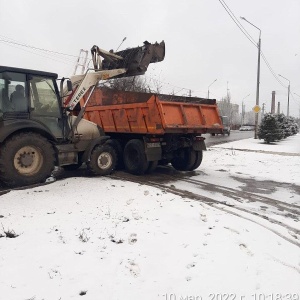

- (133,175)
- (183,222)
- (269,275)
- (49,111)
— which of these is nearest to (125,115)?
(133,175)

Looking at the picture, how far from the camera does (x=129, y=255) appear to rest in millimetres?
3818

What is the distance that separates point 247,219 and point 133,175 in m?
4.56

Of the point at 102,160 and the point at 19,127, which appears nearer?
the point at 19,127

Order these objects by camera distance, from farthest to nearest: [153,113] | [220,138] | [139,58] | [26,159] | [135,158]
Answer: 1. [220,138]
2. [135,158]
3. [139,58]
4. [153,113]
5. [26,159]

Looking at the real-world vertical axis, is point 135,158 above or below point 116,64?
below

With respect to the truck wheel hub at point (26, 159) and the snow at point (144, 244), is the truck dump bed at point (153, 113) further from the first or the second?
the truck wheel hub at point (26, 159)

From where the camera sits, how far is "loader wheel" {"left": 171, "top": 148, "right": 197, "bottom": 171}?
33.9 feet

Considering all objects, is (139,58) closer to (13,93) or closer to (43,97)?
(43,97)

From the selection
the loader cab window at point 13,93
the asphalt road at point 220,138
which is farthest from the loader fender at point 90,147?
the asphalt road at point 220,138

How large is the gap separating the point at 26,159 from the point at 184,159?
524 cm

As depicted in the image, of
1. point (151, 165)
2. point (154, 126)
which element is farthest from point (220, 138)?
point (154, 126)

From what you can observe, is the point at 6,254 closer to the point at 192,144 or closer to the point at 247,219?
the point at 247,219

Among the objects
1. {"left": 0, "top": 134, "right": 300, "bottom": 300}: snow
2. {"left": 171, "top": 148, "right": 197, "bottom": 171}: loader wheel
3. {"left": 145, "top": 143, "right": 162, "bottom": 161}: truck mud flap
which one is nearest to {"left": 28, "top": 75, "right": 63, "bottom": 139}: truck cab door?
{"left": 0, "top": 134, "right": 300, "bottom": 300}: snow

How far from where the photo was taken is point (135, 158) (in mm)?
9570
